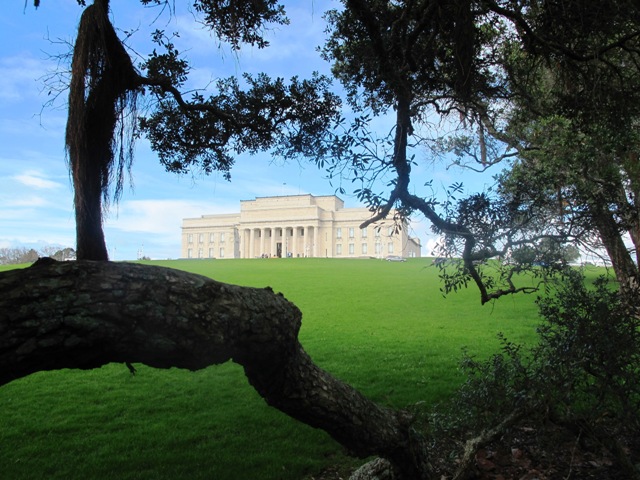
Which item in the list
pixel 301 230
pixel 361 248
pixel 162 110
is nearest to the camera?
pixel 162 110

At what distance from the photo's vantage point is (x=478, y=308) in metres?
18.1

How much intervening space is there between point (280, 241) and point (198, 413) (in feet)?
285

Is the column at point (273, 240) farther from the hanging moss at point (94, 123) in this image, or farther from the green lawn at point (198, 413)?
the hanging moss at point (94, 123)

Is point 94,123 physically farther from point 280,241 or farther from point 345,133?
point 280,241

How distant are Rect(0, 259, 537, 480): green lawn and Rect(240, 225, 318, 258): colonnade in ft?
249

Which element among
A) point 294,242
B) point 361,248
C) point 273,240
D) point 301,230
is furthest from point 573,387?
point 273,240

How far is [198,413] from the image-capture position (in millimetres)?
5992

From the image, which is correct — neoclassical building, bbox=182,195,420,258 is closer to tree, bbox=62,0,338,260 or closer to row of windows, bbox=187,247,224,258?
row of windows, bbox=187,247,224,258

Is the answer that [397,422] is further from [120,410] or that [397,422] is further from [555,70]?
[120,410]

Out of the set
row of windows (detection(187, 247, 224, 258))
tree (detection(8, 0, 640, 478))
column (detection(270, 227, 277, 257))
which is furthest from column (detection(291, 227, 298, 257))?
tree (detection(8, 0, 640, 478))

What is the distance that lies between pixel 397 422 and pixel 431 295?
2068cm

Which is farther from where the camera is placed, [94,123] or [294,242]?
[294,242]

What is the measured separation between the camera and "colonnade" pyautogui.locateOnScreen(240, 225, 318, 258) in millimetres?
89562

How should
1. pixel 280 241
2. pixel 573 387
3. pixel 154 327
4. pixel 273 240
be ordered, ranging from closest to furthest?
1. pixel 154 327
2. pixel 573 387
3. pixel 273 240
4. pixel 280 241
